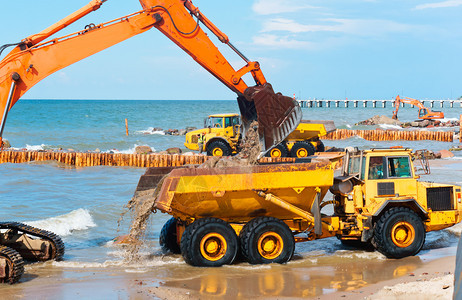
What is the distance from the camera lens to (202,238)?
1074cm

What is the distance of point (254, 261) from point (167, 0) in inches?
240

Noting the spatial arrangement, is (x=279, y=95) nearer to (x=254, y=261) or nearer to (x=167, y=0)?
(x=167, y=0)

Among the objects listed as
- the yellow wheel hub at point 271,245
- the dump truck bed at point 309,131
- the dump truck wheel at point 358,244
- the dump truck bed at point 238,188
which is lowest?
the dump truck wheel at point 358,244

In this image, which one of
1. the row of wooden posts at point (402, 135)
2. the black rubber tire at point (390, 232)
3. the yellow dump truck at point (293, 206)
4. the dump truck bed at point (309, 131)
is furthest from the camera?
the row of wooden posts at point (402, 135)

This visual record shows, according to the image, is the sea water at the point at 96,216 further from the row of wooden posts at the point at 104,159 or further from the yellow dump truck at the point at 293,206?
the row of wooden posts at the point at 104,159

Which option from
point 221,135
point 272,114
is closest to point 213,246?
point 272,114

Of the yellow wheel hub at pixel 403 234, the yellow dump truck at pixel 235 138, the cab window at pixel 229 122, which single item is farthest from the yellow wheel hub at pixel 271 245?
the cab window at pixel 229 122

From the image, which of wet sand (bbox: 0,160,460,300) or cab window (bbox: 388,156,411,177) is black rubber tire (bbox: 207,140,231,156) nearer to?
wet sand (bbox: 0,160,460,300)

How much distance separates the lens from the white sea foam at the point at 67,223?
15.2 metres

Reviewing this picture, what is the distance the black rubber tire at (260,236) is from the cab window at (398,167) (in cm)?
236

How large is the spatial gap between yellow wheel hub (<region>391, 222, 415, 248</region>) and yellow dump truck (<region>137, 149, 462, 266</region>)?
0.02 meters

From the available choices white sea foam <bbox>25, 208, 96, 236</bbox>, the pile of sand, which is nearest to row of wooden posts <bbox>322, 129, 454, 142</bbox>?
white sea foam <bbox>25, 208, 96, 236</bbox>

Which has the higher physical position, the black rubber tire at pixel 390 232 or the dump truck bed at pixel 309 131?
the dump truck bed at pixel 309 131

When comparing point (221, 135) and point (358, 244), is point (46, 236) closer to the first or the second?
point (358, 244)
